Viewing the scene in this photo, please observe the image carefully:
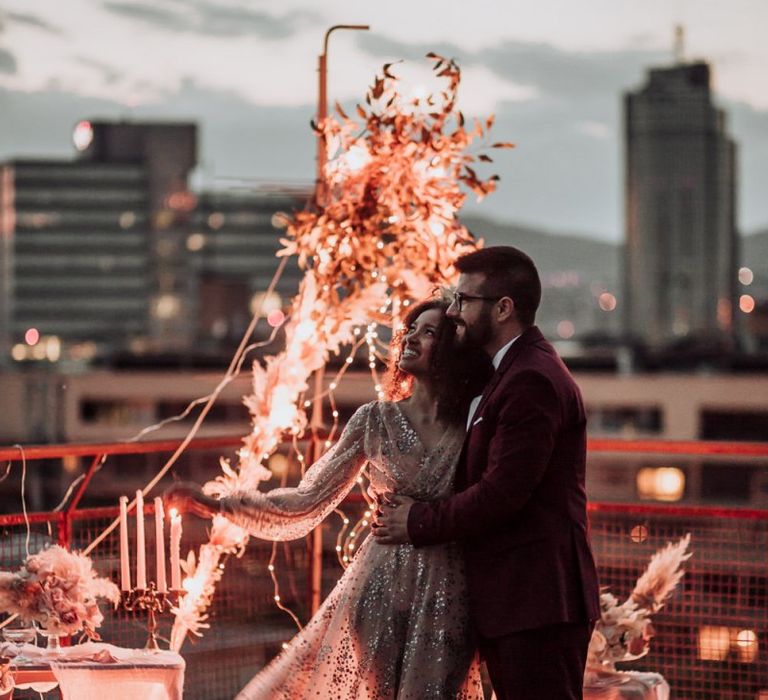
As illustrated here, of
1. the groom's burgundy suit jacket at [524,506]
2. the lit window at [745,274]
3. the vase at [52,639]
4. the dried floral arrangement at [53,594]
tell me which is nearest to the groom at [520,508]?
the groom's burgundy suit jacket at [524,506]

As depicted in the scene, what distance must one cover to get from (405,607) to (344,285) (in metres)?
2.32

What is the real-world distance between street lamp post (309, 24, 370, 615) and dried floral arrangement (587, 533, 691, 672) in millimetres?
1407

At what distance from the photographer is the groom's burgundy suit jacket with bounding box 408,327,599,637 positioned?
12.3ft

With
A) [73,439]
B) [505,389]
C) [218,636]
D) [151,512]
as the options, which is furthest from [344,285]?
[73,439]

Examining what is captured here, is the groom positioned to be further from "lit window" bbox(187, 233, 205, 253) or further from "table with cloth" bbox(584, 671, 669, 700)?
"lit window" bbox(187, 233, 205, 253)

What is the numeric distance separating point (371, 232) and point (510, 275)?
7.33ft

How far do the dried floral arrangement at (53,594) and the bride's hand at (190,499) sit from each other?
661 mm

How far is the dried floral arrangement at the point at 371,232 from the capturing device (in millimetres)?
5902

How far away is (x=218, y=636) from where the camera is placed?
270 inches

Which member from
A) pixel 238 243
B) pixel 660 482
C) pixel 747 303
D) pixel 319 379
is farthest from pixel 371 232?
pixel 238 243

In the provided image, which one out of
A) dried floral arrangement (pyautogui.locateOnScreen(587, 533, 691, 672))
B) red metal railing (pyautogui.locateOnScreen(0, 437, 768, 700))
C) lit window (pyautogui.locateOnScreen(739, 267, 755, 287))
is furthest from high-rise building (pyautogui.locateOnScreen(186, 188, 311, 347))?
dried floral arrangement (pyautogui.locateOnScreen(587, 533, 691, 672))

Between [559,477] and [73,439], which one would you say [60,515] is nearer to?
[559,477]

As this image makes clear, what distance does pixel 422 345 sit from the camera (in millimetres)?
4164

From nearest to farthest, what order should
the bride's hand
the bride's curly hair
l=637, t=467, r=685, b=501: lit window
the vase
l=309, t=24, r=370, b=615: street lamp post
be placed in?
the bride's curly hair < the bride's hand < the vase < l=309, t=24, r=370, b=615: street lamp post < l=637, t=467, r=685, b=501: lit window
